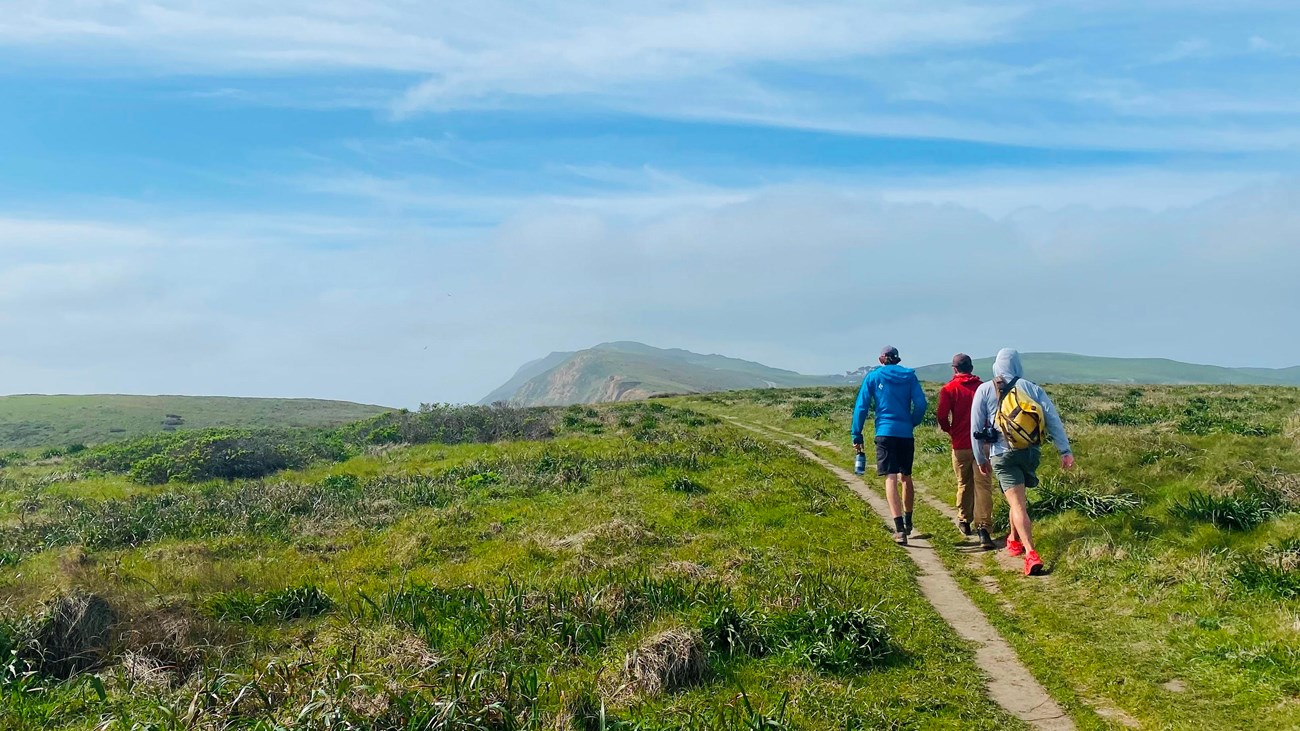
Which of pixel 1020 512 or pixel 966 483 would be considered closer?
pixel 1020 512

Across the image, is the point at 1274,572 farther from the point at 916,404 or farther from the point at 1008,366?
the point at 916,404

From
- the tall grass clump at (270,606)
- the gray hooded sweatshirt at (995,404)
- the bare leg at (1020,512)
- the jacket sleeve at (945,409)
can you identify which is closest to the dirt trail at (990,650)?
the bare leg at (1020,512)

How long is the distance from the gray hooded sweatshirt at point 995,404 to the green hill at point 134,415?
6248 centimetres

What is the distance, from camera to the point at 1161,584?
335 inches

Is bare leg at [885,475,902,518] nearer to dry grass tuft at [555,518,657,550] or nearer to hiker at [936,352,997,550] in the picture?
hiker at [936,352,997,550]

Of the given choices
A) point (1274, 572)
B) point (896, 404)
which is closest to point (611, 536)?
point (896, 404)

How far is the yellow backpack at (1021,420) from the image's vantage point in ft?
32.3

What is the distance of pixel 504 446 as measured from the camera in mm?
24328

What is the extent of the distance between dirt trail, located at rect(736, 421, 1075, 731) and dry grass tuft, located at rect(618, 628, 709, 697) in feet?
7.91

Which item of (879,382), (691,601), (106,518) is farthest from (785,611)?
(106,518)

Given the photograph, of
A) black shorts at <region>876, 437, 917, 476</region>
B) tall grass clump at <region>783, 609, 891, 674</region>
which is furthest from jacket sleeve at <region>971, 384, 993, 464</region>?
tall grass clump at <region>783, 609, 891, 674</region>

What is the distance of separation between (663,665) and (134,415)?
86.5 metres

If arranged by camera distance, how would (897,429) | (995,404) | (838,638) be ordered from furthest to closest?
(897,429), (995,404), (838,638)

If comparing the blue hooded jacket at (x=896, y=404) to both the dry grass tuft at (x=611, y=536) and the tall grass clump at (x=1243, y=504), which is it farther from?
the dry grass tuft at (x=611, y=536)
